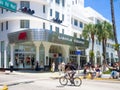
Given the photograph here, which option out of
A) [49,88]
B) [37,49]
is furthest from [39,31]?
[49,88]

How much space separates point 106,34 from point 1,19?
1900cm

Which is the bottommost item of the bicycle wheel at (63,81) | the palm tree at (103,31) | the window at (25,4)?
the bicycle wheel at (63,81)

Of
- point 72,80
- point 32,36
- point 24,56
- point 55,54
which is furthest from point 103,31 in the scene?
point 72,80

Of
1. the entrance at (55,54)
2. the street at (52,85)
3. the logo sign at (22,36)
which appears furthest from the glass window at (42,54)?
the street at (52,85)

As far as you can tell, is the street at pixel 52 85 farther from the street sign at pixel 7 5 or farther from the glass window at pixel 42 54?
the glass window at pixel 42 54

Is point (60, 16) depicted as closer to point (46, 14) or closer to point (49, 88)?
point (46, 14)

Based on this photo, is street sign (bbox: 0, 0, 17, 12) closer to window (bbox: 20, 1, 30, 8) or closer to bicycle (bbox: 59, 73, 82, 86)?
bicycle (bbox: 59, 73, 82, 86)

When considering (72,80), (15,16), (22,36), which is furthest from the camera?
(15,16)

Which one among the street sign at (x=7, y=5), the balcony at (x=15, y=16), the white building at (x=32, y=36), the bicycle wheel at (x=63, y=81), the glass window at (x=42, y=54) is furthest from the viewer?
the glass window at (x=42, y=54)

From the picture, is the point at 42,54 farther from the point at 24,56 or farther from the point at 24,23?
the point at 24,23

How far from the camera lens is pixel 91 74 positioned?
100 ft

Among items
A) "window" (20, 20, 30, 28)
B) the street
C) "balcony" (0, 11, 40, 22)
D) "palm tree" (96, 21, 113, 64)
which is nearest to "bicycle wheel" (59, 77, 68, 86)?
the street

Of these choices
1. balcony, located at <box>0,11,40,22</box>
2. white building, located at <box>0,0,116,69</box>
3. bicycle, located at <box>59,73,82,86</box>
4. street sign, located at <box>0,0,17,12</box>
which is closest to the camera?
street sign, located at <box>0,0,17,12</box>

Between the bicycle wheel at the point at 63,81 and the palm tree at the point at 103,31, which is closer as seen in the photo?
the bicycle wheel at the point at 63,81
